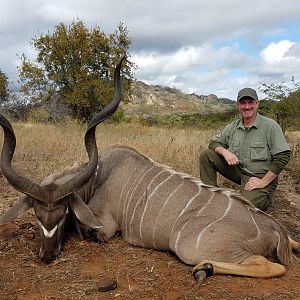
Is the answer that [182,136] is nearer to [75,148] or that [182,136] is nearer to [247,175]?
[75,148]

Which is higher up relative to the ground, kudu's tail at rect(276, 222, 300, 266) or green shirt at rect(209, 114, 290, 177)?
green shirt at rect(209, 114, 290, 177)

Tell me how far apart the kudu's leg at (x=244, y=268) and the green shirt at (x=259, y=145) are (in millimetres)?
1349

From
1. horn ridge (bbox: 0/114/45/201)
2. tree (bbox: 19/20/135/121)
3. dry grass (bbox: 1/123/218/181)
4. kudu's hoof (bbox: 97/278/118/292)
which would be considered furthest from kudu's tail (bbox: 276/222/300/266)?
tree (bbox: 19/20/135/121)

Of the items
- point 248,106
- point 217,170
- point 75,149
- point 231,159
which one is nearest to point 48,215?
point 231,159

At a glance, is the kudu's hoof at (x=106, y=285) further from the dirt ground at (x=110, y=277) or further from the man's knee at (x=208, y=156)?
the man's knee at (x=208, y=156)

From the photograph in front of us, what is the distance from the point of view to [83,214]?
3.21 metres

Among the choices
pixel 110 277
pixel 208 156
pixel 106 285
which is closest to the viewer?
pixel 106 285

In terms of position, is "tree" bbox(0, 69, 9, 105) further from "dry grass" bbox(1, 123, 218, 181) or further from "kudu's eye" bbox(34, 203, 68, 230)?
"kudu's eye" bbox(34, 203, 68, 230)

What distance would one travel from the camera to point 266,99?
27.3 ft

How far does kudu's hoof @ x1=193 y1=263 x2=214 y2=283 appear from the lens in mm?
2578

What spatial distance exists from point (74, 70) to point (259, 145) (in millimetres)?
12984

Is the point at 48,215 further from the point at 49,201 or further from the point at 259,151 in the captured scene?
the point at 259,151

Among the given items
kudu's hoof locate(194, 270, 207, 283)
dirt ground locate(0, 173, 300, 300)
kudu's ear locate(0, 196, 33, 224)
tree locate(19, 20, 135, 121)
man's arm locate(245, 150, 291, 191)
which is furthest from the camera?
tree locate(19, 20, 135, 121)

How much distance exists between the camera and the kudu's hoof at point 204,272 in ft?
8.46
